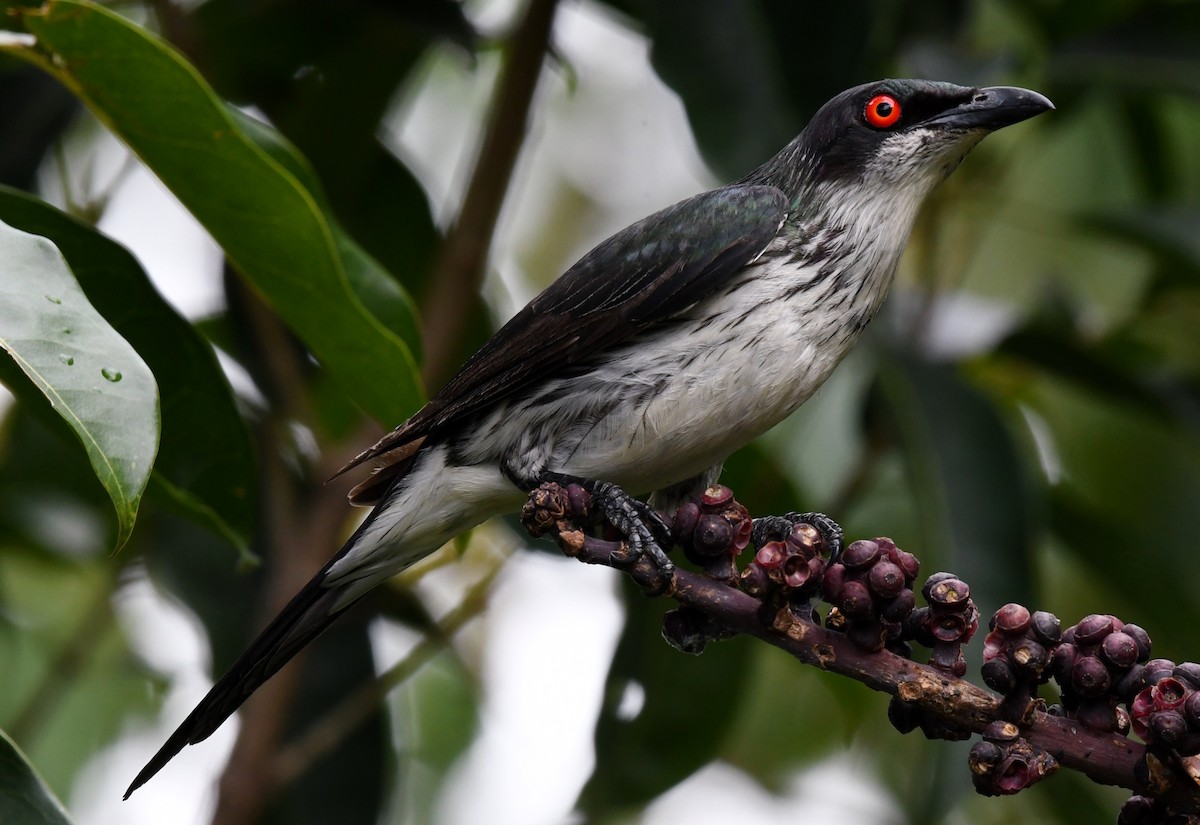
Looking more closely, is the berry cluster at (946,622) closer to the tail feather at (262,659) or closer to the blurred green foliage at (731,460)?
the blurred green foliage at (731,460)

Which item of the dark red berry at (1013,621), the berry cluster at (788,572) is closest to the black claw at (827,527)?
the berry cluster at (788,572)

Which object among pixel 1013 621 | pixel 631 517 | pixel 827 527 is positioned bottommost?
pixel 827 527

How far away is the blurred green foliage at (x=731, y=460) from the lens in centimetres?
275

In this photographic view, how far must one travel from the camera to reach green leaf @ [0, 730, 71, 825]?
1950mm

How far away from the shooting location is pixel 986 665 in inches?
73.0

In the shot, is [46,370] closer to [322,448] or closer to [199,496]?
[199,496]

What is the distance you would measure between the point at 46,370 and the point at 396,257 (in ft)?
7.62

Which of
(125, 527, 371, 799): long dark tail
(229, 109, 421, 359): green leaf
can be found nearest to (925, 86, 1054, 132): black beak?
(229, 109, 421, 359): green leaf

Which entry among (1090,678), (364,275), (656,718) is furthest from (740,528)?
(656,718)

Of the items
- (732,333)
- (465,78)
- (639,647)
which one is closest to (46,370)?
(732,333)

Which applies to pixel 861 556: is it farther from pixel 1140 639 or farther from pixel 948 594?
pixel 1140 639

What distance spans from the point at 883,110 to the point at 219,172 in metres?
1.55

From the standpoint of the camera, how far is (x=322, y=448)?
155 inches

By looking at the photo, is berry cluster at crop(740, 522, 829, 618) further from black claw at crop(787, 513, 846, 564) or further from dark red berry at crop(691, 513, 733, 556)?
black claw at crop(787, 513, 846, 564)
